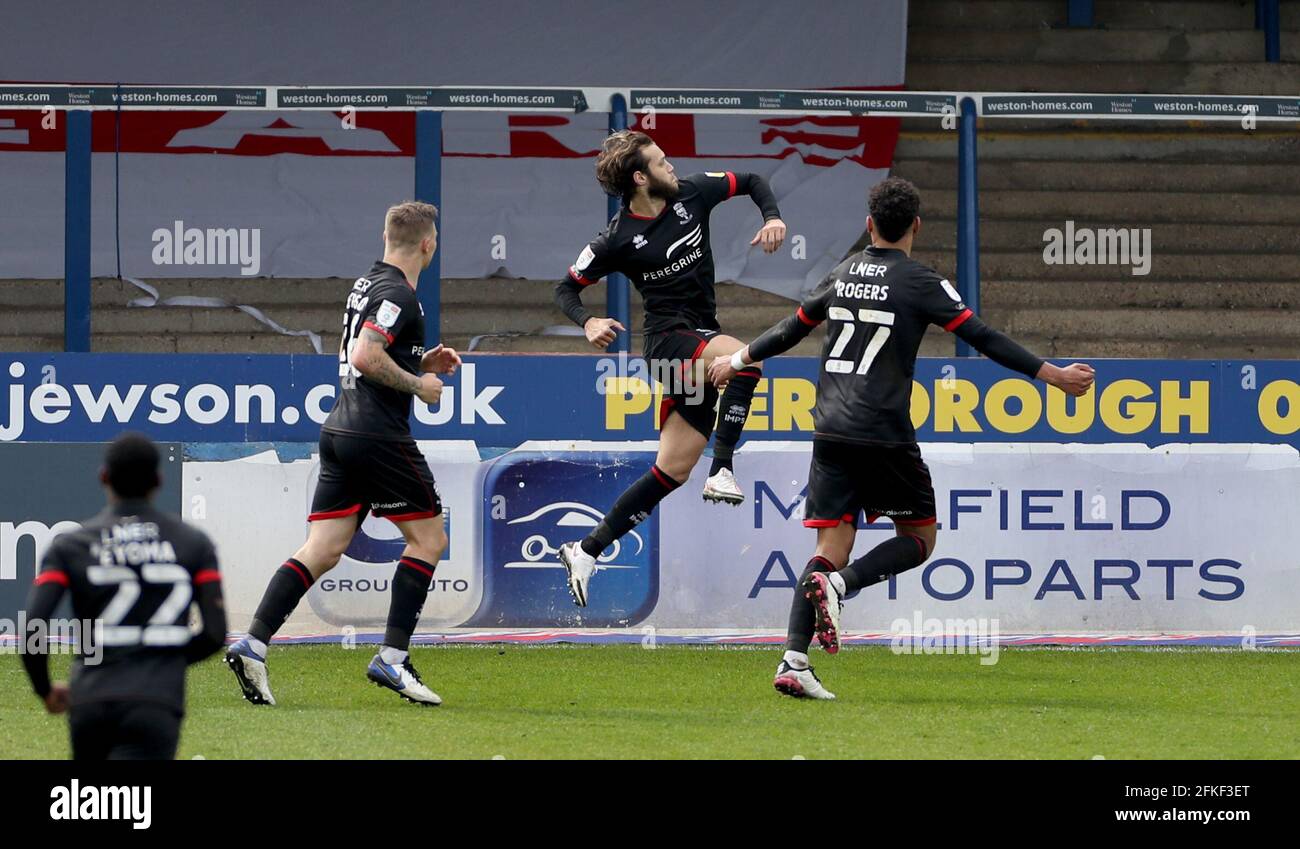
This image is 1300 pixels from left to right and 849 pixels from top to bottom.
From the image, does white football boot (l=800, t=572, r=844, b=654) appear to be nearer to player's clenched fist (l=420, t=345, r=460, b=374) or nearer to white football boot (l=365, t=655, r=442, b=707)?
white football boot (l=365, t=655, r=442, b=707)

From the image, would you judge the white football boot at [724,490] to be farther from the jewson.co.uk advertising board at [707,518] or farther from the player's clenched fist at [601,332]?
the jewson.co.uk advertising board at [707,518]

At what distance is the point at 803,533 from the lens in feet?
29.6

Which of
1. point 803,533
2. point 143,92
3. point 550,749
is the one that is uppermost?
point 143,92

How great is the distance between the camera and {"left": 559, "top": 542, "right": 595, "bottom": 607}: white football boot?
7.38 m

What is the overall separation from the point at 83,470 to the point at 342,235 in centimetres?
517

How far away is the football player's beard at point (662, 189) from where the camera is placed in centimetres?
768

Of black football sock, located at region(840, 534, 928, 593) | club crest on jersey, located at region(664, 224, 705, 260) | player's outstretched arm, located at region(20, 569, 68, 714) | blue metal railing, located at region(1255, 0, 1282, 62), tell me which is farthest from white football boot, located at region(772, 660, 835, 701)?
blue metal railing, located at region(1255, 0, 1282, 62)

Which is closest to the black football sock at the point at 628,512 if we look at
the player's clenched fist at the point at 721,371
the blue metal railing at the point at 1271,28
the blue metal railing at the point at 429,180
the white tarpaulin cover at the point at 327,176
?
the player's clenched fist at the point at 721,371

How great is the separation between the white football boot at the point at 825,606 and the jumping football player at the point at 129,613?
2.96m

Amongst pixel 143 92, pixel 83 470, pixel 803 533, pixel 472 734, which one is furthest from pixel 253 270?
pixel 472 734

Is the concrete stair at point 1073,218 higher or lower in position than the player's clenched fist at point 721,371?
higher

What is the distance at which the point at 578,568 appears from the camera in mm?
7418

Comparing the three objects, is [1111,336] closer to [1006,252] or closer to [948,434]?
[1006,252]

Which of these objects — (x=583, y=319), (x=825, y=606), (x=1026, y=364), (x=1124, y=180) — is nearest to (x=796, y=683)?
(x=825, y=606)
